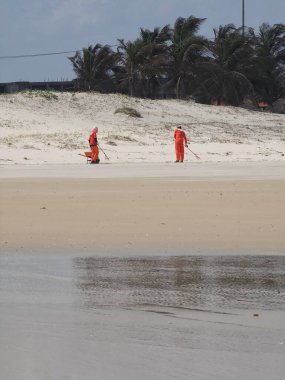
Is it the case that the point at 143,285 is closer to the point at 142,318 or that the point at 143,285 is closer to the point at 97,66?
the point at 142,318

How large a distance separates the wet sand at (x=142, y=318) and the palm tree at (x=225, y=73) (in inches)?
1674

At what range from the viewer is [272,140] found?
38.0 metres

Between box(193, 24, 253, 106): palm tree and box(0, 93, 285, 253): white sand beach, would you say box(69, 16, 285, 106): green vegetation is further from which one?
box(0, 93, 285, 253): white sand beach

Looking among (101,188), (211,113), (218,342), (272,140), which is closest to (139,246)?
(218,342)

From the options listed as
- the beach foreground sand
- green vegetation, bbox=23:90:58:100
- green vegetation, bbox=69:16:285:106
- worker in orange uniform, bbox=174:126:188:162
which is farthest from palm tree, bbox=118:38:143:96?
the beach foreground sand

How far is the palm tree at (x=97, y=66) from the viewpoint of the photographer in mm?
55500

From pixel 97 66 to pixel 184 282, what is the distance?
158ft

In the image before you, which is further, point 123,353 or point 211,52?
point 211,52

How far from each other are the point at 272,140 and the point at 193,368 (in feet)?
108

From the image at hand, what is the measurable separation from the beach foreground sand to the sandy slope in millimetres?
11230

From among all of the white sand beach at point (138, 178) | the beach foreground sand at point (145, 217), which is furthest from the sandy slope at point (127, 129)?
the beach foreground sand at point (145, 217)

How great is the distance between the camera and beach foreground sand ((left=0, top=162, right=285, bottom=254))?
1118cm

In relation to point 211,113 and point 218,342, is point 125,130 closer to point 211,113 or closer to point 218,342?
point 211,113

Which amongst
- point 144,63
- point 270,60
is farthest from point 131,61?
point 270,60
